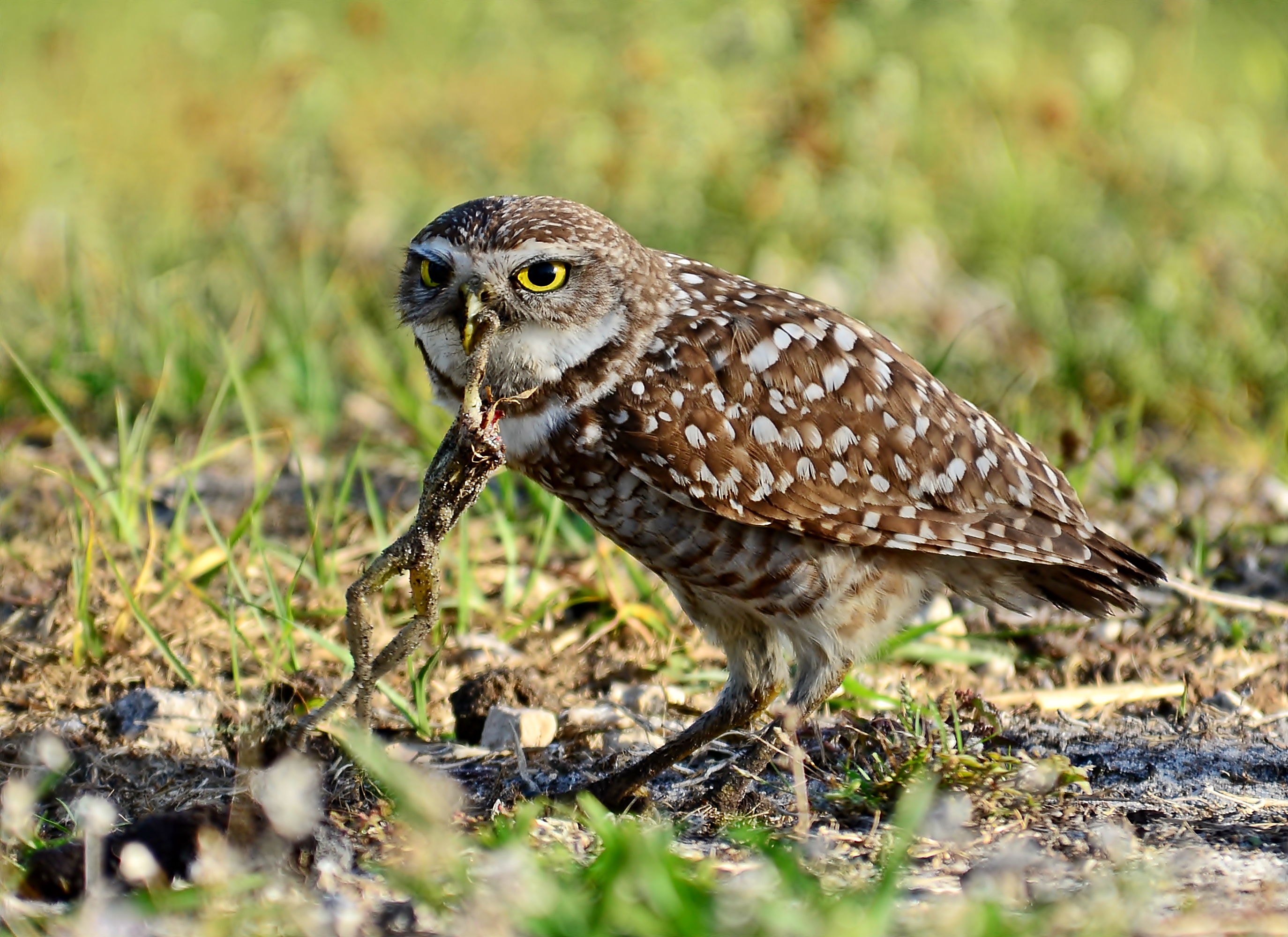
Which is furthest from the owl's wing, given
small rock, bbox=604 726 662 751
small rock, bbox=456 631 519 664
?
small rock, bbox=456 631 519 664

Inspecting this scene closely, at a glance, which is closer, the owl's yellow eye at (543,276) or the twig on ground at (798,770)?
the twig on ground at (798,770)

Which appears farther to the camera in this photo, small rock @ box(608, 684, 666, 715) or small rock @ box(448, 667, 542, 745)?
small rock @ box(608, 684, 666, 715)

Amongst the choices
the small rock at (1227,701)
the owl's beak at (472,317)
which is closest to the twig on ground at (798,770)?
the owl's beak at (472,317)

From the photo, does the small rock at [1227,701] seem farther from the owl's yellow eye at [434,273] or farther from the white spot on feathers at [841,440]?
the owl's yellow eye at [434,273]

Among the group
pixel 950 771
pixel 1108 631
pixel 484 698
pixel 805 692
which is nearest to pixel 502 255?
pixel 484 698

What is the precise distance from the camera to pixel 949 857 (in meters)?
2.76

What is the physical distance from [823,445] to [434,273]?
3.24ft

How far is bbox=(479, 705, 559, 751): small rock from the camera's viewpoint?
3.43m

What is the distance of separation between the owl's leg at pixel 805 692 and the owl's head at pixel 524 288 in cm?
88

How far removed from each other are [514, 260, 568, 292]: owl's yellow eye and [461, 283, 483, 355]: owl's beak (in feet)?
0.34

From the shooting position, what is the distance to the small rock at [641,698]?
146 inches

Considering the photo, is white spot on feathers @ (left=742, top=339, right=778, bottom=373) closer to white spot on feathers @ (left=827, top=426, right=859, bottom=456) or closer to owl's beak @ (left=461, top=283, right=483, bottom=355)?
white spot on feathers @ (left=827, top=426, right=859, bottom=456)

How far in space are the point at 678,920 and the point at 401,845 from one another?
3.08 feet

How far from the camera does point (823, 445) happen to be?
3.34 metres
